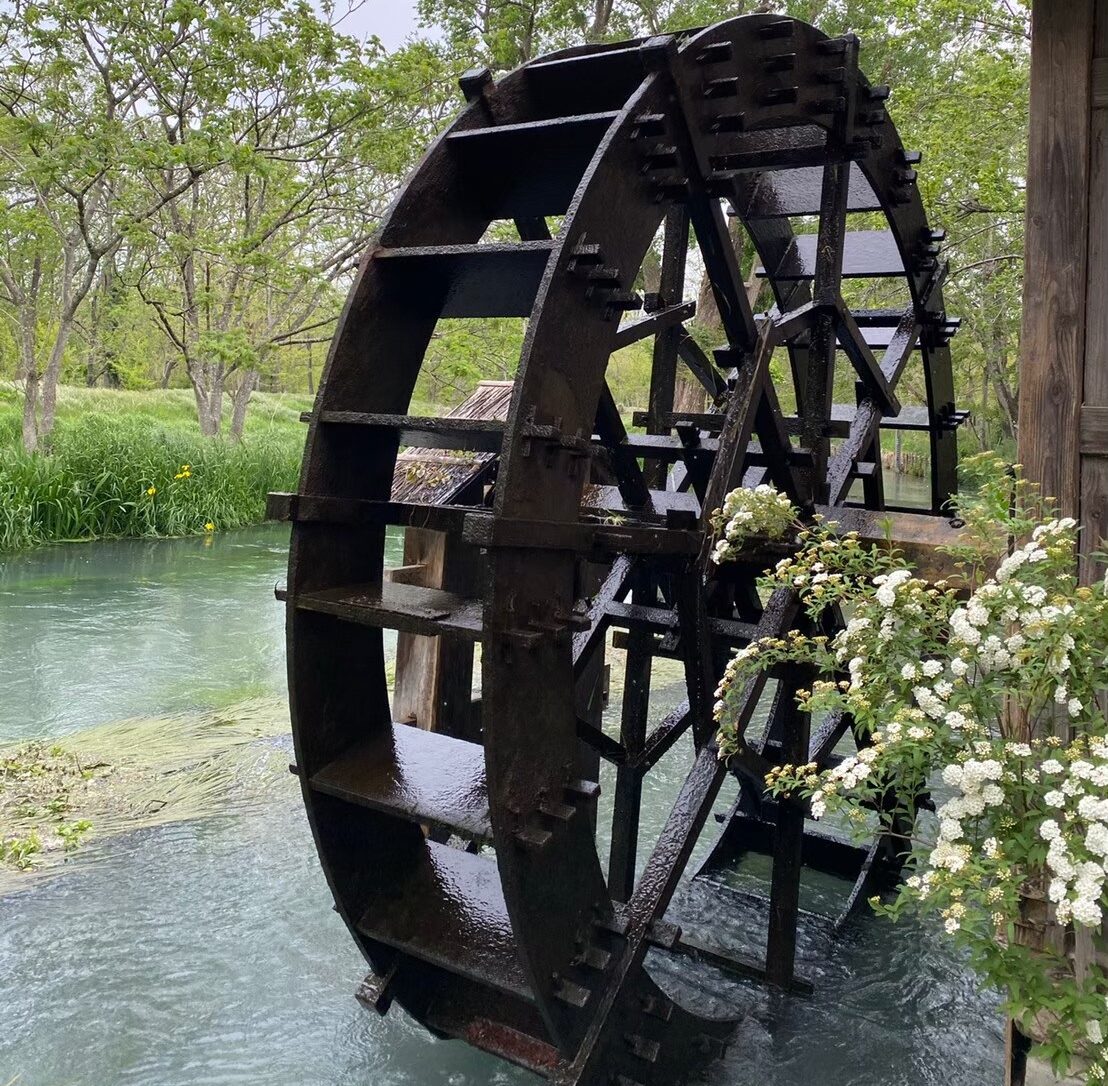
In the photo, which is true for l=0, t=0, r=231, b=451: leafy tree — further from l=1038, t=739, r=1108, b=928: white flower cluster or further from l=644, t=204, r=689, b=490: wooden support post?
l=1038, t=739, r=1108, b=928: white flower cluster

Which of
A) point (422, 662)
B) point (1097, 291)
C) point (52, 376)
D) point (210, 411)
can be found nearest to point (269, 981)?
point (422, 662)

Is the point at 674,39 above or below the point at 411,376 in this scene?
above

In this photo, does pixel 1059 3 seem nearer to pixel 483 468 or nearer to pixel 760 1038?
pixel 483 468

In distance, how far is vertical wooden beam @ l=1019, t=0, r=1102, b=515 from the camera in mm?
2418

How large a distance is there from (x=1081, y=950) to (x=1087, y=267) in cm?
172

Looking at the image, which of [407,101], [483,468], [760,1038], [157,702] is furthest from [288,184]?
[760,1038]

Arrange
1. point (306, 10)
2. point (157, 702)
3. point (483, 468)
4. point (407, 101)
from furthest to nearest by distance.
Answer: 1. point (407, 101)
2. point (306, 10)
3. point (157, 702)
4. point (483, 468)

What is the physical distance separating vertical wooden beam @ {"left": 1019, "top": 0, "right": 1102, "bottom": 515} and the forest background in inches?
277

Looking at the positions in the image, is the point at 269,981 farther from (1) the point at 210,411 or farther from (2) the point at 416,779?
(1) the point at 210,411

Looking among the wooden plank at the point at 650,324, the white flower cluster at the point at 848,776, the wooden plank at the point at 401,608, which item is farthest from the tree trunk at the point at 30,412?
the white flower cluster at the point at 848,776

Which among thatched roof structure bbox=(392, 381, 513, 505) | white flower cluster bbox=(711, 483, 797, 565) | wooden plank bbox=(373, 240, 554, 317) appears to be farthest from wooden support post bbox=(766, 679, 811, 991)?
wooden plank bbox=(373, 240, 554, 317)

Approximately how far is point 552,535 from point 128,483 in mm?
11548

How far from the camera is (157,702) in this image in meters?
6.81

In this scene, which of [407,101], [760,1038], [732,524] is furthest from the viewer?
[407,101]
